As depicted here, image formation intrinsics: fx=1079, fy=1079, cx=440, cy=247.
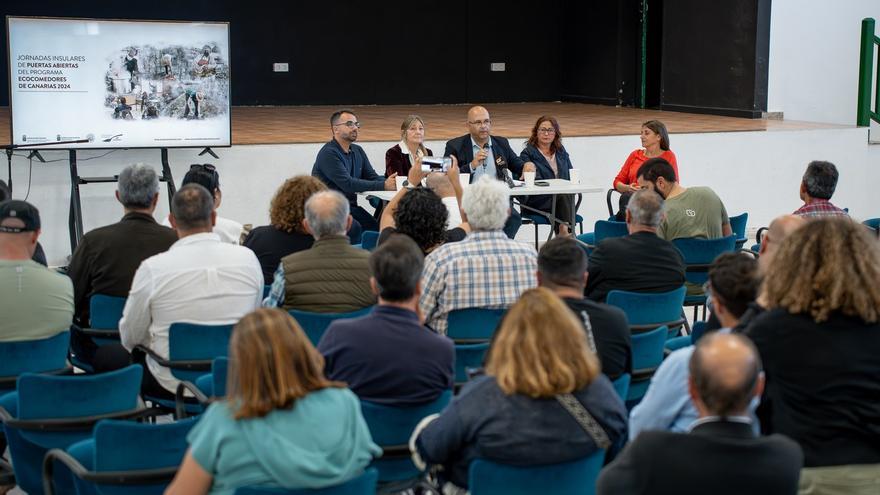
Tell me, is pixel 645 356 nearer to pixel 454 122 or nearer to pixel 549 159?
pixel 549 159

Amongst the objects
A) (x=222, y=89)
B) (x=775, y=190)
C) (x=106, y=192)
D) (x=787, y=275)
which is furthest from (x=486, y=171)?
(x=787, y=275)

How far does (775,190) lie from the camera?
37.2 feet

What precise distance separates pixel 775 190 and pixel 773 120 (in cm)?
192

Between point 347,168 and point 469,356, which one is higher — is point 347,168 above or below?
above

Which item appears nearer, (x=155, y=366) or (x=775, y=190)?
(x=155, y=366)

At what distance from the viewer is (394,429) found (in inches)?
135

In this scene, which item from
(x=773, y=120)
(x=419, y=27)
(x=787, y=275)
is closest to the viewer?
(x=787, y=275)

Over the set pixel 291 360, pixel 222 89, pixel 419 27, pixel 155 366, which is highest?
pixel 419 27

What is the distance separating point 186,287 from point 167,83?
492cm

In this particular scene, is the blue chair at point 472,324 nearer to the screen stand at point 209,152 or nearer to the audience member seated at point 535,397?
the audience member seated at point 535,397

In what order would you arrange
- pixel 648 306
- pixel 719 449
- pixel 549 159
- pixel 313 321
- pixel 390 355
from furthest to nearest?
1. pixel 549 159
2. pixel 648 306
3. pixel 313 321
4. pixel 390 355
5. pixel 719 449

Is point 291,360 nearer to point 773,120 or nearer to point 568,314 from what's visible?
point 568,314

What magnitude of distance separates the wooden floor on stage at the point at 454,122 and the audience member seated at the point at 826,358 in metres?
7.38

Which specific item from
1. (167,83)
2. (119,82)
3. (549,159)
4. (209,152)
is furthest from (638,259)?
(209,152)
